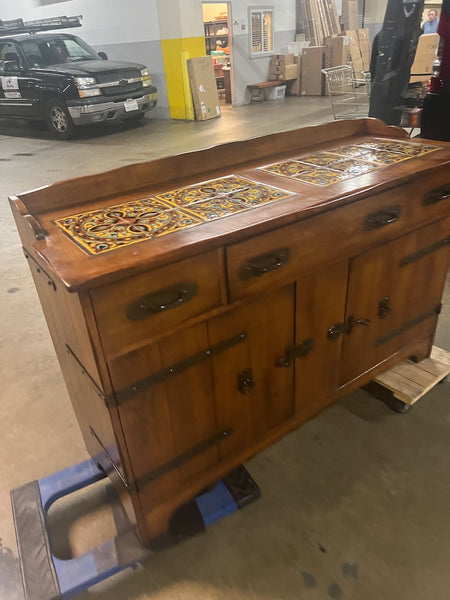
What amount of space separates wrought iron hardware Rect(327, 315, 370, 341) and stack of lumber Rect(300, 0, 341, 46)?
953 cm

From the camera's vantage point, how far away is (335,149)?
172 cm

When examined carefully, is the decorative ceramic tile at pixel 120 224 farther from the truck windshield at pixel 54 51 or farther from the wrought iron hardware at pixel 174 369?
the truck windshield at pixel 54 51

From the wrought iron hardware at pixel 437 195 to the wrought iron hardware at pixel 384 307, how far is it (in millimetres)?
349

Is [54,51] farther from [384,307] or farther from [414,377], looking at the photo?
[414,377]

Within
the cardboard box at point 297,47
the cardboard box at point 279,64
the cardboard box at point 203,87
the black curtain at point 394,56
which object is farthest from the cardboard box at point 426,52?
the cardboard box at point 297,47

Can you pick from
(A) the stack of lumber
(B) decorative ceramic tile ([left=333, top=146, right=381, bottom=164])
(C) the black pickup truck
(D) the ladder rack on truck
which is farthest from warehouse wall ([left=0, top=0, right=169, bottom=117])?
(B) decorative ceramic tile ([left=333, top=146, right=381, bottom=164])

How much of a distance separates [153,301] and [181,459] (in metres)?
0.55

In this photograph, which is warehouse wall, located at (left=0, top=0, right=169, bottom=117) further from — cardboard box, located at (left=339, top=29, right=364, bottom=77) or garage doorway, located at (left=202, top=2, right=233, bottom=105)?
cardboard box, located at (left=339, top=29, right=364, bottom=77)

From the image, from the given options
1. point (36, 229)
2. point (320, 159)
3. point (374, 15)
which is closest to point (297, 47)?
point (374, 15)

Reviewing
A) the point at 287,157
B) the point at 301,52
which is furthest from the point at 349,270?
the point at 301,52

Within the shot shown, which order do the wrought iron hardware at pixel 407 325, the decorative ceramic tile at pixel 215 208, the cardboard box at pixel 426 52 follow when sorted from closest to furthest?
the decorative ceramic tile at pixel 215 208 < the wrought iron hardware at pixel 407 325 < the cardboard box at pixel 426 52

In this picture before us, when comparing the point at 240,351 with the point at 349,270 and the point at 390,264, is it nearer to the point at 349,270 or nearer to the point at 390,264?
the point at 349,270

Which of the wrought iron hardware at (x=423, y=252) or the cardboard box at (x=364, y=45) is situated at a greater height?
the cardboard box at (x=364, y=45)

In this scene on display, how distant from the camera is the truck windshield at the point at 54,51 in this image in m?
6.58
